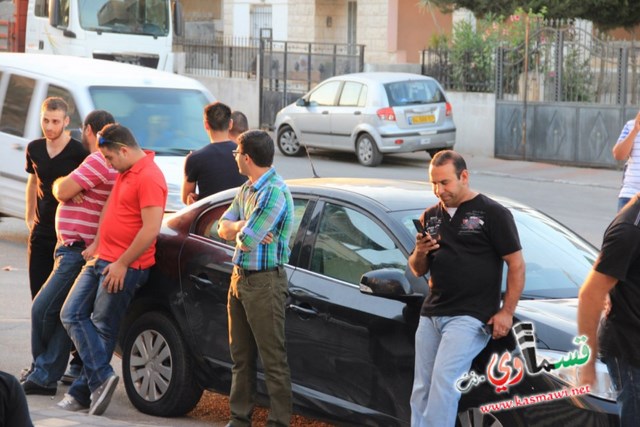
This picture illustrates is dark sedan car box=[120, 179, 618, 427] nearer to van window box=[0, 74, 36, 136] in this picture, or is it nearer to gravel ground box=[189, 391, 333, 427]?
gravel ground box=[189, 391, 333, 427]

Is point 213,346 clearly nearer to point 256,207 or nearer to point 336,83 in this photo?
point 256,207

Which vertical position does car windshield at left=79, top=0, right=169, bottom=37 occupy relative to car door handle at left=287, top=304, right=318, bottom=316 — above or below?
above

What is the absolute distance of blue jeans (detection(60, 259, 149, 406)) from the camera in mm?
6945

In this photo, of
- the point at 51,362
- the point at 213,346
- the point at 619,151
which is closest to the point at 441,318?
the point at 213,346

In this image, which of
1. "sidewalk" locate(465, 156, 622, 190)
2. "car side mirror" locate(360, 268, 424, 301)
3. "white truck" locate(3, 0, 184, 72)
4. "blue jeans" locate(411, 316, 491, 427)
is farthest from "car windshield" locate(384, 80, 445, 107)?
"blue jeans" locate(411, 316, 491, 427)

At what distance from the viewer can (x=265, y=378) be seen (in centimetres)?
614

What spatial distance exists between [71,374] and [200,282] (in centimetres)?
153

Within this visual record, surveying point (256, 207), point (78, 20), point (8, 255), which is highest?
point (78, 20)

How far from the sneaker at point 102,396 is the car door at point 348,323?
4.16ft

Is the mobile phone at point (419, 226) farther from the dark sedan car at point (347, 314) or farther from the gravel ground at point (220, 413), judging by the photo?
the gravel ground at point (220, 413)

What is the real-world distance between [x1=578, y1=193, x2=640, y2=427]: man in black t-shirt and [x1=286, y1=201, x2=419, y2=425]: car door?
49.5 inches

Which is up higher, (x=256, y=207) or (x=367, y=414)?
(x=256, y=207)

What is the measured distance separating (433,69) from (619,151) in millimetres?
15301

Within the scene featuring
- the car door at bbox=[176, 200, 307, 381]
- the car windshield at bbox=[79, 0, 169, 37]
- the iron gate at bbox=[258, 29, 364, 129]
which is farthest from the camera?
the iron gate at bbox=[258, 29, 364, 129]
